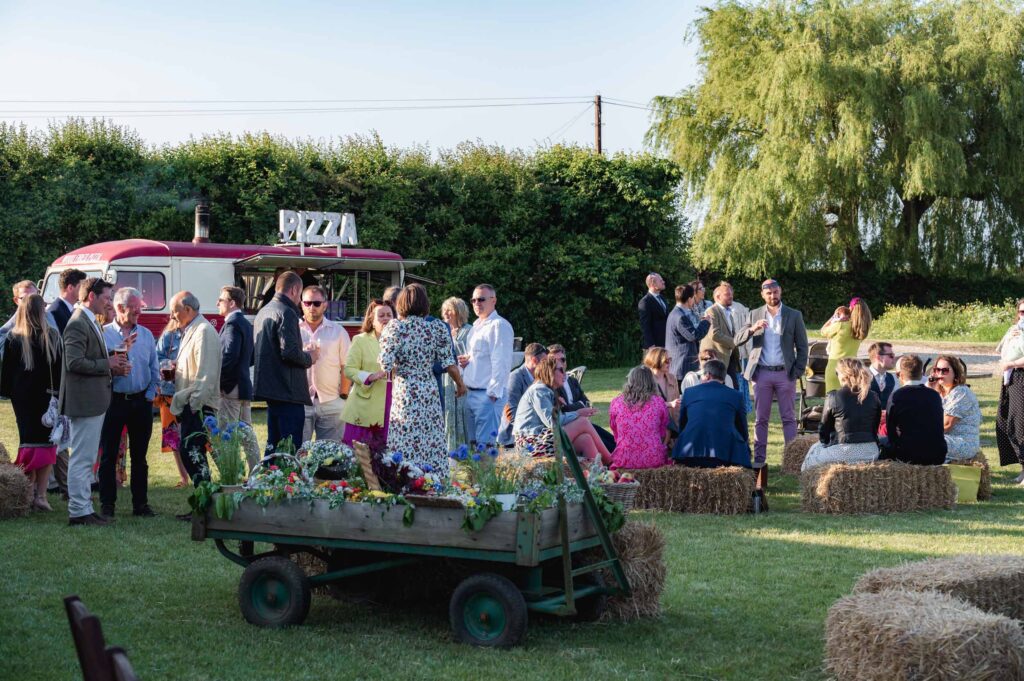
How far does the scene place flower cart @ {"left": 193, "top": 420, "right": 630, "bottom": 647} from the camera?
17.5 ft

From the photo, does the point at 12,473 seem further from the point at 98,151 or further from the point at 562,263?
the point at 562,263

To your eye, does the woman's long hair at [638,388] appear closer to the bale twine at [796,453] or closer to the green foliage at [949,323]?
the bale twine at [796,453]

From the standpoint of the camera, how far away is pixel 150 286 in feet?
56.8

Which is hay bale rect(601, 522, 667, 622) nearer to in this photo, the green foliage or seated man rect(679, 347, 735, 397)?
seated man rect(679, 347, 735, 397)

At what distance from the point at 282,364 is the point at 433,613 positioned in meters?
Result: 2.96

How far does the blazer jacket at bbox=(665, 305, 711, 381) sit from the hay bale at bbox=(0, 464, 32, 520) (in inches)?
271

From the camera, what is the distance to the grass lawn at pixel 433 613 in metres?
5.07

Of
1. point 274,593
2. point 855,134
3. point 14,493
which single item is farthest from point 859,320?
point 855,134

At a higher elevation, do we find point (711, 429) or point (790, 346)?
point (790, 346)

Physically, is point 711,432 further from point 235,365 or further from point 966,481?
point 235,365

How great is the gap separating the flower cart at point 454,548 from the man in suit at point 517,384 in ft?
11.1

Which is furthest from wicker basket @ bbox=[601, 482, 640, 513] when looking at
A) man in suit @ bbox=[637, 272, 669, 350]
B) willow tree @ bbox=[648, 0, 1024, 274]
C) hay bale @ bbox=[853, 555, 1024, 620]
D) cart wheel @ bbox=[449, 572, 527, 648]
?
willow tree @ bbox=[648, 0, 1024, 274]

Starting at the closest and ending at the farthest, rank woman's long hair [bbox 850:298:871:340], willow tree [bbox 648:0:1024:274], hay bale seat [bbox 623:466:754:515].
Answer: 1. hay bale seat [bbox 623:466:754:515]
2. woman's long hair [bbox 850:298:871:340]
3. willow tree [bbox 648:0:1024:274]

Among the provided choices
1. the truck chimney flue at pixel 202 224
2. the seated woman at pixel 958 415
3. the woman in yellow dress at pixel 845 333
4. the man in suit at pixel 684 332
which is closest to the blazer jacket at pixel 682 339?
the man in suit at pixel 684 332
